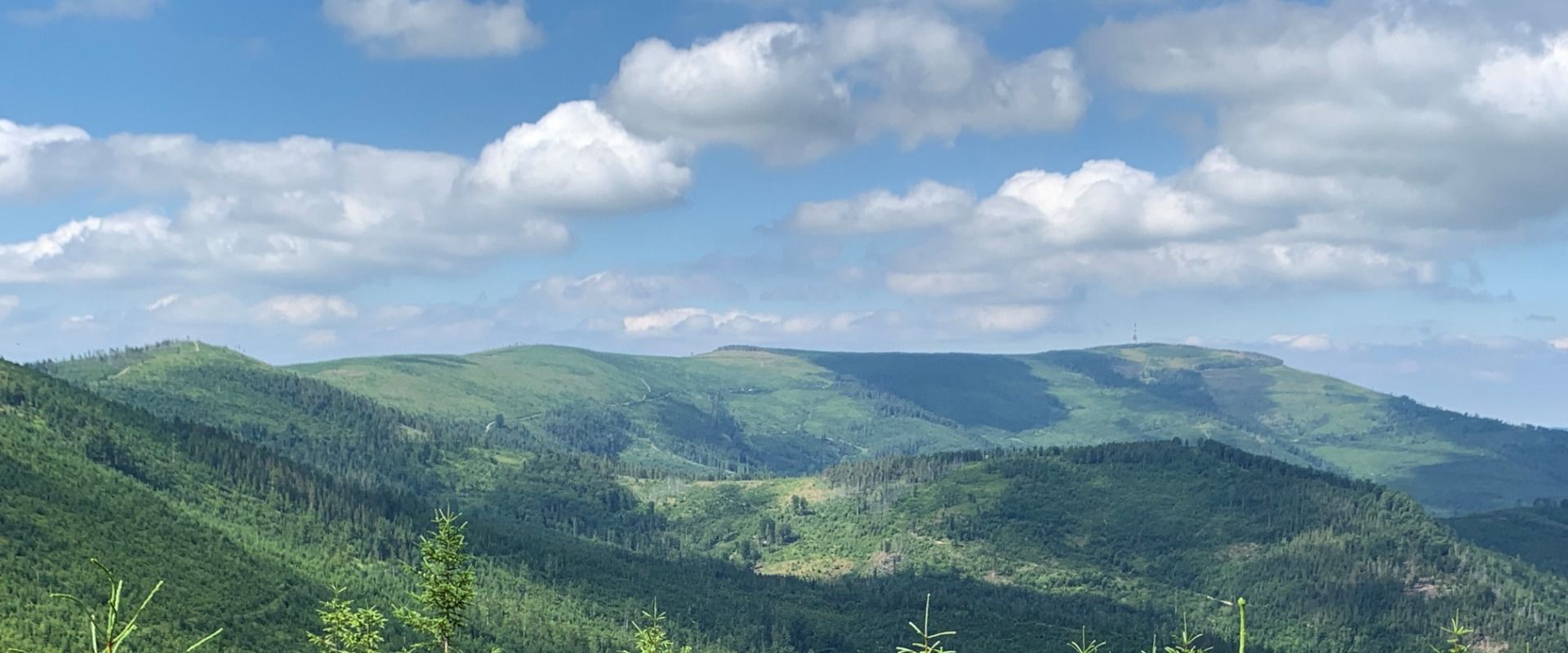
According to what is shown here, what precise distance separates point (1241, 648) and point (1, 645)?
750 feet

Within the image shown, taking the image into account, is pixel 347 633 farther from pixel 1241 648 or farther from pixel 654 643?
pixel 1241 648

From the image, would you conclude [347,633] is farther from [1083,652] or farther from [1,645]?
[1,645]

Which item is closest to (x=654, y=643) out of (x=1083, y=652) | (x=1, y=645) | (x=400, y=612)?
(x=400, y=612)

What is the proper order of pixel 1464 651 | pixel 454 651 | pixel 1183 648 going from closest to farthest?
pixel 1183 648
pixel 1464 651
pixel 454 651

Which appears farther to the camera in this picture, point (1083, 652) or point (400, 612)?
point (400, 612)

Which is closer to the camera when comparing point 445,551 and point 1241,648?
point 1241,648

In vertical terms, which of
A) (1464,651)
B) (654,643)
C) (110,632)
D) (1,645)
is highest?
(110,632)

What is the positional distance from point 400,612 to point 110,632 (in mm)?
57540

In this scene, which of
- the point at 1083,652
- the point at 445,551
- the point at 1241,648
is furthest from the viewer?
the point at 445,551

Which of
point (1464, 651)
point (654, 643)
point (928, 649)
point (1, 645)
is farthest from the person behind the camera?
point (1, 645)

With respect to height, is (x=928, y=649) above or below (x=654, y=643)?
above

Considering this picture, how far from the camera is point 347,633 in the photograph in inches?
3797

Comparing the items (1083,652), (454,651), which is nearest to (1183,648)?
(1083,652)

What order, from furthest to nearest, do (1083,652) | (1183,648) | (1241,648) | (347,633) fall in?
(347,633), (1083,652), (1183,648), (1241,648)
